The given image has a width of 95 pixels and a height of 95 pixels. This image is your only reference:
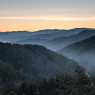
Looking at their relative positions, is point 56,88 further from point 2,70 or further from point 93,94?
point 2,70

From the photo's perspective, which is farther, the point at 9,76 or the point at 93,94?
the point at 9,76

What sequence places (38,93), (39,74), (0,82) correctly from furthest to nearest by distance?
1. (39,74)
2. (0,82)
3. (38,93)

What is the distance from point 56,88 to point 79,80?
12907 millimetres

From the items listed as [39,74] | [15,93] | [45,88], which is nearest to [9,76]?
[39,74]

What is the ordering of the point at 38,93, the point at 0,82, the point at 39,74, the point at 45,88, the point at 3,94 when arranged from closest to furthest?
the point at 3,94
the point at 38,93
the point at 45,88
the point at 0,82
the point at 39,74

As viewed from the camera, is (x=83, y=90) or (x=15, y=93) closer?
(x=15, y=93)

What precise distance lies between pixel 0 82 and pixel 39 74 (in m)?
33.3

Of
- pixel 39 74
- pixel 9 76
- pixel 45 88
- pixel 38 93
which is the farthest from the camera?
pixel 39 74

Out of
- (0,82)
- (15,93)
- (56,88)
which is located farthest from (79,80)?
(0,82)

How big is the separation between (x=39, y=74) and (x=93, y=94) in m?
80.1

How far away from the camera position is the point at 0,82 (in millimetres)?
172250

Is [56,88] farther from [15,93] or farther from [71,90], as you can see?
[15,93]

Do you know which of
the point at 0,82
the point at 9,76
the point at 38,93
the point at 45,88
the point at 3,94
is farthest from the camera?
the point at 9,76

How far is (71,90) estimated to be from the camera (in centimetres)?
12825
